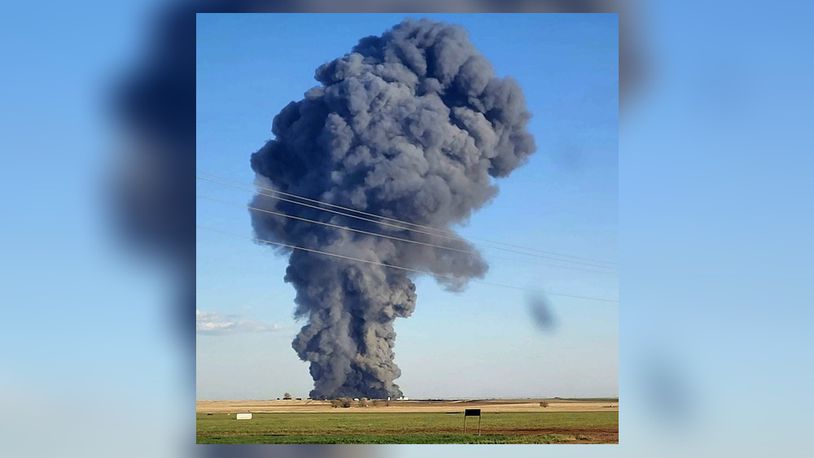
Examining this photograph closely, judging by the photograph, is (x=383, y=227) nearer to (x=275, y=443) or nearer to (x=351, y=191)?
(x=351, y=191)

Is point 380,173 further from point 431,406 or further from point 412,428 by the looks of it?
point 412,428

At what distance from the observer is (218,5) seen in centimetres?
2661

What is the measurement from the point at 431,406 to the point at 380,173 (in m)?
5.44

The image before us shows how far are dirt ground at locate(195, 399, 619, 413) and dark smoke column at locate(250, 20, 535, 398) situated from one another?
0.40 metres

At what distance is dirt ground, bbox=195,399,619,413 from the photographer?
87.3 ft

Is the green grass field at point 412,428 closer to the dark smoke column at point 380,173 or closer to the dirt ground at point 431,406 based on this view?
the dirt ground at point 431,406

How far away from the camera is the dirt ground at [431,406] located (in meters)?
26.6

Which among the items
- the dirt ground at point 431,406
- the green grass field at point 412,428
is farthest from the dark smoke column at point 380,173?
the green grass field at point 412,428

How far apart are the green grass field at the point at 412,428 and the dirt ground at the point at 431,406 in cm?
12

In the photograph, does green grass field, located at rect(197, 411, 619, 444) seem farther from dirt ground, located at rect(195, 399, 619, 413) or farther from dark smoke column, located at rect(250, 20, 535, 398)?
dark smoke column, located at rect(250, 20, 535, 398)

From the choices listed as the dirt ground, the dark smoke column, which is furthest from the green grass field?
the dark smoke column

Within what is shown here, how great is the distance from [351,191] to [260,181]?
225cm

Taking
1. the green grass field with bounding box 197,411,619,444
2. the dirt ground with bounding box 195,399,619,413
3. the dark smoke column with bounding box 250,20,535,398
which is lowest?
the green grass field with bounding box 197,411,619,444

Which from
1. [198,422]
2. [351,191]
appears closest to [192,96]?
[351,191]
